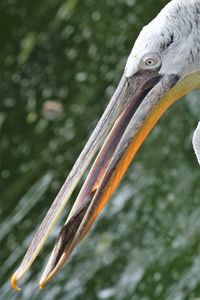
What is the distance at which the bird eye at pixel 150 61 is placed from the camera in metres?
4.49

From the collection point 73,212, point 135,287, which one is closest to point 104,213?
point 135,287

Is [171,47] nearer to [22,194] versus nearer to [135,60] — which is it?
[135,60]

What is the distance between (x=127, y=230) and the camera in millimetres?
6621

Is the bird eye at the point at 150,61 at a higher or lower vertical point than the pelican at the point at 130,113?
higher

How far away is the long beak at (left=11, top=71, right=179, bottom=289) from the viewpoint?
4.39m

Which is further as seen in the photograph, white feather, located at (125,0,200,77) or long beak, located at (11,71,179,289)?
white feather, located at (125,0,200,77)

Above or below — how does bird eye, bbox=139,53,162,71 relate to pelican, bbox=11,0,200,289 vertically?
above

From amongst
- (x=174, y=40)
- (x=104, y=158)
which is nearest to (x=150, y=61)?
(x=174, y=40)

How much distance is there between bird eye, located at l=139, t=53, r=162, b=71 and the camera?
449cm

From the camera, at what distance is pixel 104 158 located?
14.8 ft

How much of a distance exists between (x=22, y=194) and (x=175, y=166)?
1139mm

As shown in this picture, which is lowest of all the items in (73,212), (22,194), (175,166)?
(175,166)

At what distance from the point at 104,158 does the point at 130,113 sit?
25cm

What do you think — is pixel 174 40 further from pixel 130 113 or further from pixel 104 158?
pixel 104 158
